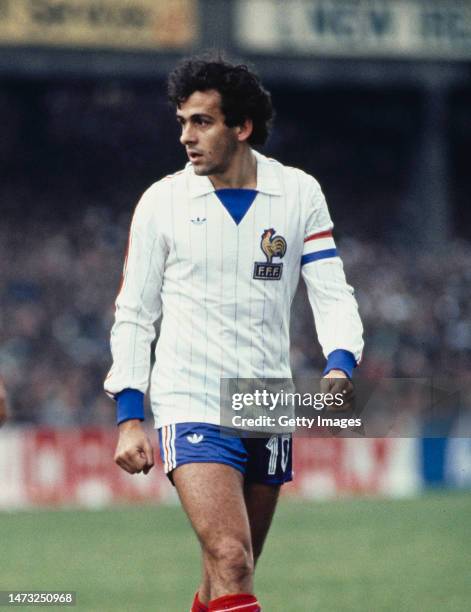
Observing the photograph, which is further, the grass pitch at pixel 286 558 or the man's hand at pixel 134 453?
the grass pitch at pixel 286 558

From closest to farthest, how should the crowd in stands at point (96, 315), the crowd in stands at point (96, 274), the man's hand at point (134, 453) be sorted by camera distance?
the man's hand at point (134, 453) < the crowd in stands at point (96, 315) < the crowd in stands at point (96, 274)

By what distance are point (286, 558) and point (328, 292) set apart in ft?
22.8

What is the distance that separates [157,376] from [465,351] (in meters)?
18.1

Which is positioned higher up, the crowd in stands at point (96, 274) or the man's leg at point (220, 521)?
the man's leg at point (220, 521)

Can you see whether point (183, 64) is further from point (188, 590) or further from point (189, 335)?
point (188, 590)

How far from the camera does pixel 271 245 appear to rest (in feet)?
19.5

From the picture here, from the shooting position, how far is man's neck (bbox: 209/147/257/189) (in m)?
5.99

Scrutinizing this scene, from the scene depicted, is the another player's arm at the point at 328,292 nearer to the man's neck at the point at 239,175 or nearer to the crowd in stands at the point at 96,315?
the man's neck at the point at 239,175

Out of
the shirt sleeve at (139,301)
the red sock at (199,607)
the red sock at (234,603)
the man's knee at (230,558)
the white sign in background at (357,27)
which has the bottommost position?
the red sock at (199,607)

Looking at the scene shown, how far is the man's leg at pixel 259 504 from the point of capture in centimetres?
599

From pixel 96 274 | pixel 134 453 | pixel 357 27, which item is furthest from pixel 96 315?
pixel 134 453

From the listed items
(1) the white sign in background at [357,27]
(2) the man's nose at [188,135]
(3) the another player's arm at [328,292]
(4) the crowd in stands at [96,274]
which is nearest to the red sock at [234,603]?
(3) the another player's arm at [328,292]

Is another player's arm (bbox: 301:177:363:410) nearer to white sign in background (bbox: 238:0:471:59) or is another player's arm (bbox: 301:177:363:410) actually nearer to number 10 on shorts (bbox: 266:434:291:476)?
number 10 on shorts (bbox: 266:434:291:476)

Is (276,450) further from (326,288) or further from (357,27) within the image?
(357,27)
